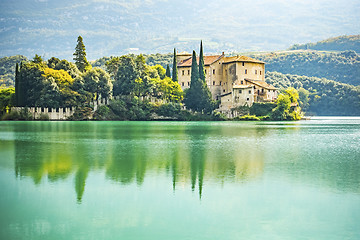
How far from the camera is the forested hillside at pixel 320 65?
131000 millimetres

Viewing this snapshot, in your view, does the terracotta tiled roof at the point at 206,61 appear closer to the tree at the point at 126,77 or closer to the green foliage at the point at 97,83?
the tree at the point at 126,77

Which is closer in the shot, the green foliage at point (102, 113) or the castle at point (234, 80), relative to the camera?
the green foliage at point (102, 113)

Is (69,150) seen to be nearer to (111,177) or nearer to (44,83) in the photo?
(111,177)

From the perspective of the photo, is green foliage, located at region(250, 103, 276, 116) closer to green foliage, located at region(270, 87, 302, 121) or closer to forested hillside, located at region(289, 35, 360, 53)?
green foliage, located at region(270, 87, 302, 121)

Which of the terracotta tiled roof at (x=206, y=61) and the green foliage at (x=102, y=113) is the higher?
the terracotta tiled roof at (x=206, y=61)

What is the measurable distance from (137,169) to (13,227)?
734cm

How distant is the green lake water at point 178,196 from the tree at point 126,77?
46.4 m

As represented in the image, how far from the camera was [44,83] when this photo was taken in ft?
195

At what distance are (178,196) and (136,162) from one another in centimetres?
656

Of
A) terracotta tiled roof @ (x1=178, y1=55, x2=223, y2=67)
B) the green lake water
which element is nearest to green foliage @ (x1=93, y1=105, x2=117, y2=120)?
terracotta tiled roof @ (x1=178, y1=55, x2=223, y2=67)

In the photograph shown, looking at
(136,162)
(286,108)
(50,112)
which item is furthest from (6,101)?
(136,162)

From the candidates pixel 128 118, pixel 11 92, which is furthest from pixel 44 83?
pixel 128 118

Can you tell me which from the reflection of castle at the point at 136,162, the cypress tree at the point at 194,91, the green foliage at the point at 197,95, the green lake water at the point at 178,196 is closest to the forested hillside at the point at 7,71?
the cypress tree at the point at 194,91

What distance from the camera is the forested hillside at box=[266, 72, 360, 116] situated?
329ft
